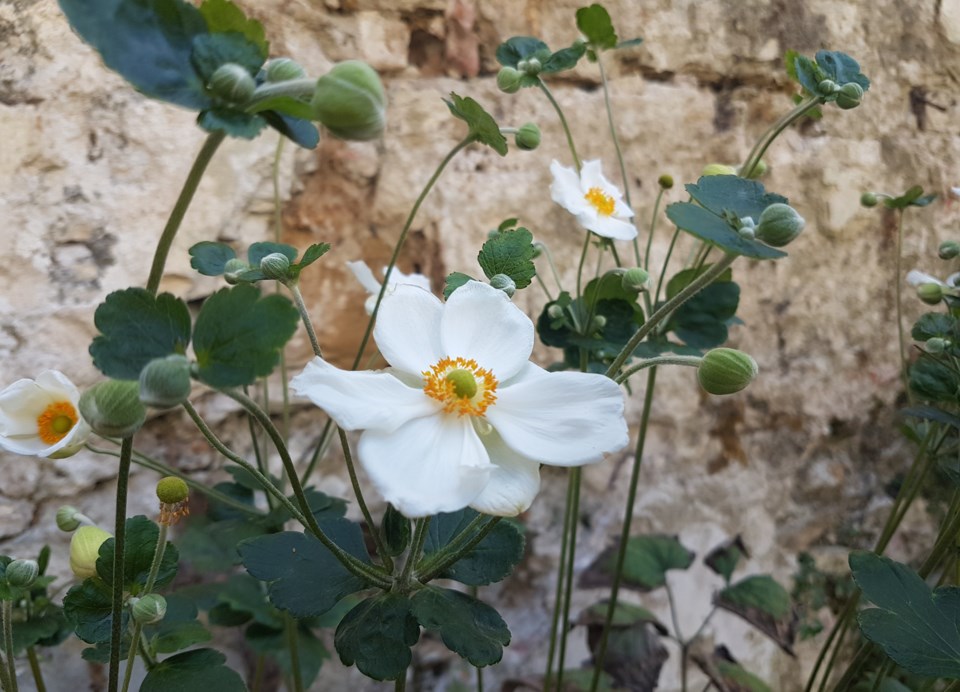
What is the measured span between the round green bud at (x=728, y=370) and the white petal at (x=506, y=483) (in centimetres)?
14

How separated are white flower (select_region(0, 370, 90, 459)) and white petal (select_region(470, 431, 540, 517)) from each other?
405mm

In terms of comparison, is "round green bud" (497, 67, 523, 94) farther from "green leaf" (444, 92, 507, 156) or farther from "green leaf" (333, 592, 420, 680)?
"green leaf" (333, 592, 420, 680)

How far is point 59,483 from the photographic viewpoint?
3.30 ft

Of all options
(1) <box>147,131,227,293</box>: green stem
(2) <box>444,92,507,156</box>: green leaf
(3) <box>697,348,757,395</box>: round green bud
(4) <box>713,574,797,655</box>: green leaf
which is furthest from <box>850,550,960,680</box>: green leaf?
(1) <box>147,131,227,293</box>: green stem

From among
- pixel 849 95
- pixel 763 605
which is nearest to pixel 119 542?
pixel 849 95

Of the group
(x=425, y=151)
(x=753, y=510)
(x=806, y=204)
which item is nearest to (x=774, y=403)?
(x=753, y=510)

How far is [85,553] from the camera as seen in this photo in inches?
23.8

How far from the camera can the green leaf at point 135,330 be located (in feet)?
1.34

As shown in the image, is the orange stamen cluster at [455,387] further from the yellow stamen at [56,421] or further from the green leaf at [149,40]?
the yellow stamen at [56,421]

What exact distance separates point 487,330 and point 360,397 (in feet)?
0.42

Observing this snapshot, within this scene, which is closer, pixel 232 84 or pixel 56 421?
pixel 232 84

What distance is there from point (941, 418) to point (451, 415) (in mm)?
633

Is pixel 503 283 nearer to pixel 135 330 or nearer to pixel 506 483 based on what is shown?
pixel 506 483

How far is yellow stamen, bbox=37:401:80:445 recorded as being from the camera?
2.25 ft
